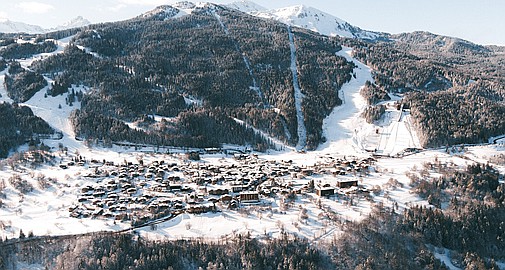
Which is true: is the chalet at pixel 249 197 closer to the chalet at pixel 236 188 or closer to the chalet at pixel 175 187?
the chalet at pixel 236 188

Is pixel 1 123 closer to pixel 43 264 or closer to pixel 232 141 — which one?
pixel 232 141

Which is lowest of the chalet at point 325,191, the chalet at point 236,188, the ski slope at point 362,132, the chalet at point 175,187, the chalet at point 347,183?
the chalet at point 175,187

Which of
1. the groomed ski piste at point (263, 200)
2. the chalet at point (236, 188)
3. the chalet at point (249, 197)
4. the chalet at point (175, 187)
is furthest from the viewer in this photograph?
the chalet at point (175, 187)

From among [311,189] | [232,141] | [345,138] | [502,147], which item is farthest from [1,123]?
[502,147]

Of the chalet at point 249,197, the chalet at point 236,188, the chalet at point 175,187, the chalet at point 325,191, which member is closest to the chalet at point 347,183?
the chalet at point 325,191

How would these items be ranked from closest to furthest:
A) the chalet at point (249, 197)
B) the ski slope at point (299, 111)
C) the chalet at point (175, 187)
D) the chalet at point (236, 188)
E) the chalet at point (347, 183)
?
1. the chalet at point (249, 197)
2. the chalet at point (236, 188)
3. the chalet at point (347, 183)
4. the chalet at point (175, 187)
5. the ski slope at point (299, 111)

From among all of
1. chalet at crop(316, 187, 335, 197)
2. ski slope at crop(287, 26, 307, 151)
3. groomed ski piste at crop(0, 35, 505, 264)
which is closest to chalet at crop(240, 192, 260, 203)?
groomed ski piste at crop(0, 35, 505, 264)

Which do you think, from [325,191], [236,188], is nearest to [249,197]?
Answer: [236,188]

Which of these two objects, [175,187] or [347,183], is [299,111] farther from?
[175,187]
